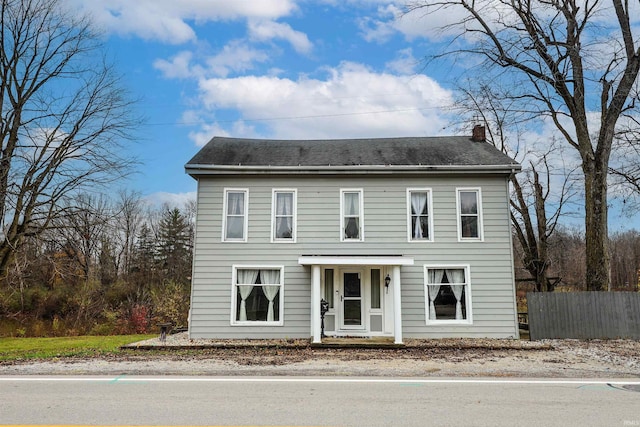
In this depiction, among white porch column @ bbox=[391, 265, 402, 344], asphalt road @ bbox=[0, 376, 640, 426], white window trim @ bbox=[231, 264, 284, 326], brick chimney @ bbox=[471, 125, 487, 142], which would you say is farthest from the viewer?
brick chimney @ bbox=[471, 125, 487, 142]

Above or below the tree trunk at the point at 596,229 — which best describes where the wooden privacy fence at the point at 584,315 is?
below

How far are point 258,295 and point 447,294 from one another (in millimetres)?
5618

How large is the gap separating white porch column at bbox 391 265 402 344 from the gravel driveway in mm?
411

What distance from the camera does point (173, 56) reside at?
54.2 feet

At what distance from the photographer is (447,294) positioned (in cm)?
Result: 1348

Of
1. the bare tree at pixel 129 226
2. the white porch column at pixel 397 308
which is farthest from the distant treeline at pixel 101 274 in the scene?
the white porch column at pixel 397 308

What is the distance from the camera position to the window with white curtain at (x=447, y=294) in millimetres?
13359

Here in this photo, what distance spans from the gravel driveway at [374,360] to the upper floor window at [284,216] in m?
3.19

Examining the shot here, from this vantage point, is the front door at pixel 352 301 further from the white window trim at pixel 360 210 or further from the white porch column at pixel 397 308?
the white porch column at pixel 397 308

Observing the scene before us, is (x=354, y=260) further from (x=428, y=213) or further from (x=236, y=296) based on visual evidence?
(x=236, y=296)

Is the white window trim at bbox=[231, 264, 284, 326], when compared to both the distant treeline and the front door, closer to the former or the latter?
the front door

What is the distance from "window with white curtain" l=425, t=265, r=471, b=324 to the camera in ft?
43.8

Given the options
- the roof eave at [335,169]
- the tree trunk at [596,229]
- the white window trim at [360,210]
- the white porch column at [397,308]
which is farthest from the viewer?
the tree trunk at [596,229]

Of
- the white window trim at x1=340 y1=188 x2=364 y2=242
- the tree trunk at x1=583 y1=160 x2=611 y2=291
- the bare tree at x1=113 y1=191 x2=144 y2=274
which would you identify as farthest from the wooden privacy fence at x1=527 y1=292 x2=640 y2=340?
the bare tree at x1=113 y1=191 x2=144 y2=274
